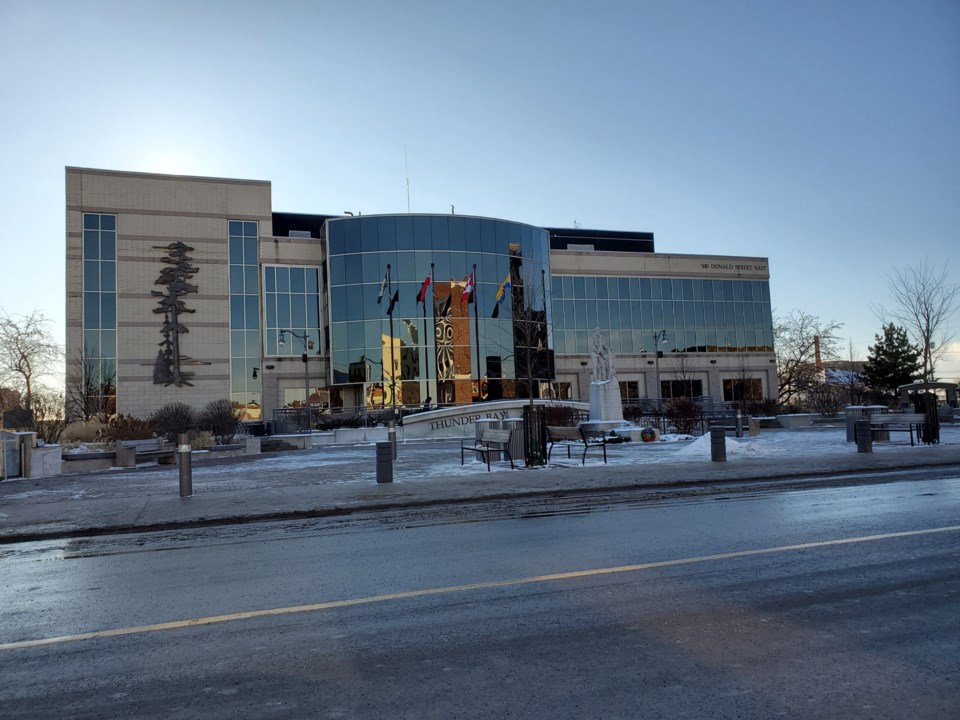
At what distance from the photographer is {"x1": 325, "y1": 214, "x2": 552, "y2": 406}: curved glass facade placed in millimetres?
48062

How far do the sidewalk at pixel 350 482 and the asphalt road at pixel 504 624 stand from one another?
87.9 inches

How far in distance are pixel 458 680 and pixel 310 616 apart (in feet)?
5.73

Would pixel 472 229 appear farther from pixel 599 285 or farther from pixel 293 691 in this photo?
pixel 293 691

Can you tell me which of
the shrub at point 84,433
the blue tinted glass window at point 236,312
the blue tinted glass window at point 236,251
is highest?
the blue tinted glass window at point 236,251

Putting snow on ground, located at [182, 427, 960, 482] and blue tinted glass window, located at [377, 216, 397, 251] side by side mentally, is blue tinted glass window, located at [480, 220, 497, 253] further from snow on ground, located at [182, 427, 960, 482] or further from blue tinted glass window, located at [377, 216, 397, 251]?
snow on ground, located at [182, 427, 960, 482]

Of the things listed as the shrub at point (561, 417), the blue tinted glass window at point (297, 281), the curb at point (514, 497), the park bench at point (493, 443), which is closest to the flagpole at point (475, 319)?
the blue tinted glass window at point (297, 281)

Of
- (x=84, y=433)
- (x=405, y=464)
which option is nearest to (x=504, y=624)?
(x=405, y=464)

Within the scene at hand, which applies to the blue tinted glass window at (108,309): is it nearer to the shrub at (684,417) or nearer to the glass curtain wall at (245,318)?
the glass curtain wall at (245,318)

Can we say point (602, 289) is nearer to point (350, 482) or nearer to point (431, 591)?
point (350, 482)

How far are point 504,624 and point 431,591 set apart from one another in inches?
43.9

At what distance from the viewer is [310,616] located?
5086 millimetres

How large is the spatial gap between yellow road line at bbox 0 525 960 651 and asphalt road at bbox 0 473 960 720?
27 millimetres

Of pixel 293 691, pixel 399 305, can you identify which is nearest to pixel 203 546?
pixel 293 691

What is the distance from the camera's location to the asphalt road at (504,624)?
3.53 m
